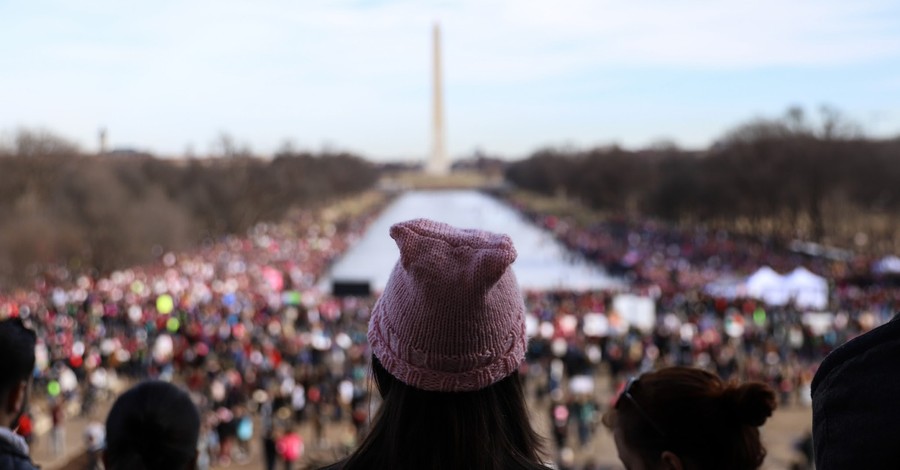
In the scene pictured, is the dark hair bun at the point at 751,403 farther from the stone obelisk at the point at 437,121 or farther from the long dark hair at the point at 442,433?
the stone obelisk at the point at 437,121

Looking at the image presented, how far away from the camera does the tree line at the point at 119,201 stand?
3588cm

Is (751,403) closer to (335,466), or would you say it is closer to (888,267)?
(335,466)

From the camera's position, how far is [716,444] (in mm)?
2316

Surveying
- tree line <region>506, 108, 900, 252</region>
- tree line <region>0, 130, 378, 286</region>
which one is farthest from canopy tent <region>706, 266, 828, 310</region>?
tree line <region>0, 130, 378, 286</region>

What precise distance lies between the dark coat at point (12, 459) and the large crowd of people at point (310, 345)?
5.95 m

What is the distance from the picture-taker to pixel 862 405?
1057 mm

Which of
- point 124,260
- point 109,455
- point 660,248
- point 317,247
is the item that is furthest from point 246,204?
point 109,455

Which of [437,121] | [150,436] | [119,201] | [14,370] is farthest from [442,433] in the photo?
[437,121]

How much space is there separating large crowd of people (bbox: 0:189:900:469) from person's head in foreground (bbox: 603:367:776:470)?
608 cm

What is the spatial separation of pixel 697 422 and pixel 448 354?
966mm

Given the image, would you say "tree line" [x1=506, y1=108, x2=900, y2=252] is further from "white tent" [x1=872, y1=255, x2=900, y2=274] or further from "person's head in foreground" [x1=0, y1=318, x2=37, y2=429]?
"person's head in foreground" [x1=0, y1=318, x2=37, y2=429]

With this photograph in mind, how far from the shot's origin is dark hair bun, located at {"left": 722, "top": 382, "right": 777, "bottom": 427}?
227cm

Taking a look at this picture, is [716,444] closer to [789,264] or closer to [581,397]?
[581,397]

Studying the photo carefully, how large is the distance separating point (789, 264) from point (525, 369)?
17601 mm
